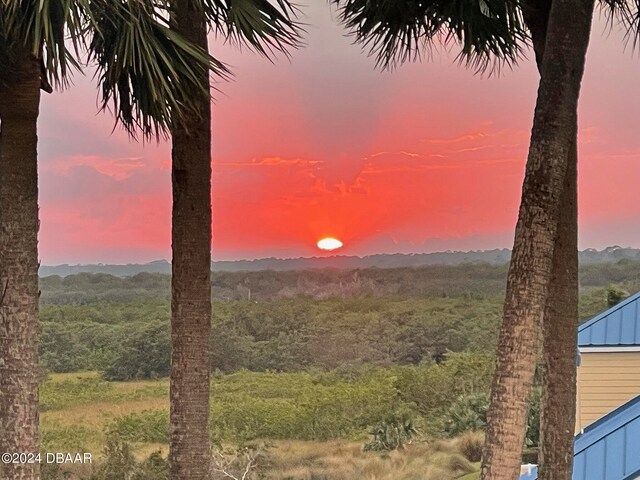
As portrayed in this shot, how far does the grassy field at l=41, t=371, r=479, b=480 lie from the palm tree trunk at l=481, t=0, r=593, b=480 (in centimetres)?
1282

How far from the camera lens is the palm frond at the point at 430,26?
5.95 meters

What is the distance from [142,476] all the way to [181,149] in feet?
37.3

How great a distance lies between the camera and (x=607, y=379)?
9.40 metres

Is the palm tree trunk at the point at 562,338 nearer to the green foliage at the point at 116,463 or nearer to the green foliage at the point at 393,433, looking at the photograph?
the green foliage at the point at 116,463

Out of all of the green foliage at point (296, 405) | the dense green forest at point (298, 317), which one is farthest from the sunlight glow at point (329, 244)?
the green foliage at point (296, 405)

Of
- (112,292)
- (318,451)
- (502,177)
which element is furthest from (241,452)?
(502,177)

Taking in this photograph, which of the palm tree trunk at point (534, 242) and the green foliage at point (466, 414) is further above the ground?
the palm tree trunk at point (534, 242)

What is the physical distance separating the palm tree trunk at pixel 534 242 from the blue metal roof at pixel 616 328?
5.14 meters

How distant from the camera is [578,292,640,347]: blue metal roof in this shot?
924 centimetres

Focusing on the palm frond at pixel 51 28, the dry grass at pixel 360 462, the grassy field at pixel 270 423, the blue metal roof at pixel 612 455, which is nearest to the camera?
the palm frond at pixel 51 28

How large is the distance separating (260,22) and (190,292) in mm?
1583

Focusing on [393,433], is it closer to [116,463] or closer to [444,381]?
[444,381]

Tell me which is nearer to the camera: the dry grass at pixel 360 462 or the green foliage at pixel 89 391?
the dry grass at pixel 360 462

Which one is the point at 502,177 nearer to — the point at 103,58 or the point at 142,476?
the point at 142,476
